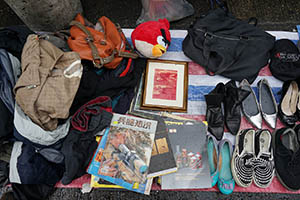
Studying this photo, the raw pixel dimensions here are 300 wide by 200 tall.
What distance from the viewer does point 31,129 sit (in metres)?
1.02

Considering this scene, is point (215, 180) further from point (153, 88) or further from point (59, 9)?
point (59, 9)

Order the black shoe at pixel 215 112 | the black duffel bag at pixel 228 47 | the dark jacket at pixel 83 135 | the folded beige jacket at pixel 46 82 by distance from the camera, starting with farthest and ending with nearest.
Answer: the black duffel bag at pixel 228 47, the black shoe at pixel 215 112, the dark jacket at pixel 83 135, the folded beige jacket at pixel 46 82

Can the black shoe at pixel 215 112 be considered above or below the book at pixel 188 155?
above

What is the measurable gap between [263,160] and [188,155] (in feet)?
1.47

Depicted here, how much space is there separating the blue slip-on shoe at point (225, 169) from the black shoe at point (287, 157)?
278mm

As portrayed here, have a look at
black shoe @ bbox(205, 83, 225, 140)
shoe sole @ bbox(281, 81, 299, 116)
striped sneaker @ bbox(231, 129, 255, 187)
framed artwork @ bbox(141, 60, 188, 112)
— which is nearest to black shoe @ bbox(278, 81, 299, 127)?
shoe sole @ bbox(281, 81, 299, 116)

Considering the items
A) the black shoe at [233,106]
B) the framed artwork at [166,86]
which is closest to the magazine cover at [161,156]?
the framed artwork at [166,86]

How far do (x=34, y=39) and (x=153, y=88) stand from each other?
75cm

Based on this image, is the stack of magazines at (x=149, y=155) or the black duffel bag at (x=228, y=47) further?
the black duffel bag at (x=228, y=47)

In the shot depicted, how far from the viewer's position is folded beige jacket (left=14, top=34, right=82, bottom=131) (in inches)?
37.8

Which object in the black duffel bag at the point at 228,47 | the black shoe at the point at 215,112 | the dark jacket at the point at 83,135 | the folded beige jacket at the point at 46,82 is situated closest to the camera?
the folded beige jacket at the point at 46,82

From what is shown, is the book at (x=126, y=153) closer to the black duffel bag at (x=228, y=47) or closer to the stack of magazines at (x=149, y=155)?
the stack of magazines at (x=149, y=155)

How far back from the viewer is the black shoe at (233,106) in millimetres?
1296

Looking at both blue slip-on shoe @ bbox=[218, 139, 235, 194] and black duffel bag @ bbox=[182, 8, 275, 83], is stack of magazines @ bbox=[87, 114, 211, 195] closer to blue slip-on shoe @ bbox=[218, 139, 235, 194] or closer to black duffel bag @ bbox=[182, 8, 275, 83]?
blue slip-on shoe @ bbox=[218, 139, 235, 194]
